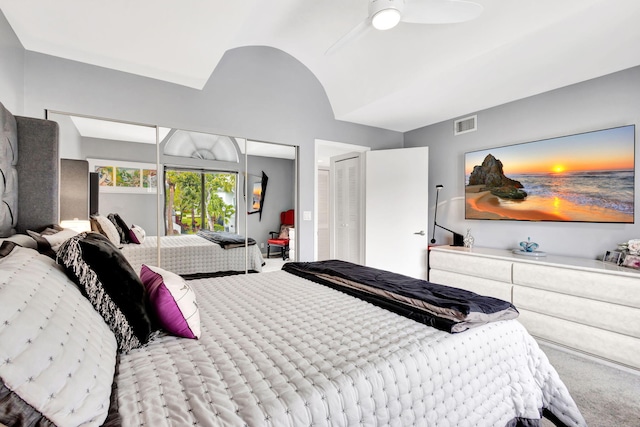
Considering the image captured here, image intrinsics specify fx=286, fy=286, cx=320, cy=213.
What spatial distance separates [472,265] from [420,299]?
1.98m

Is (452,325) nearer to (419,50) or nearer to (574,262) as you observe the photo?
(574,262)

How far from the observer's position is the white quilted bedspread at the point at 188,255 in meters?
2.54

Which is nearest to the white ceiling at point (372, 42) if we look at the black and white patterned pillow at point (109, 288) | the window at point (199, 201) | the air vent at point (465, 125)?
the air vent at point (465, 125)

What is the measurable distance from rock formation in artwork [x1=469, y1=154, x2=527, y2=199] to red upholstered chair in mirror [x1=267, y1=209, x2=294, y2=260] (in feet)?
7.41

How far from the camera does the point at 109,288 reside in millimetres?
983

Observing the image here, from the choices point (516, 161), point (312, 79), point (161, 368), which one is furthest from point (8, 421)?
point (516, 161)

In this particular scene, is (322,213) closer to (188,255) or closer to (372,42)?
(188,255)

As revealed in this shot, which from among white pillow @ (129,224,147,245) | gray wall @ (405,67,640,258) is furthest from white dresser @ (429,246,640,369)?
white pillow @ (129,224,147,245)

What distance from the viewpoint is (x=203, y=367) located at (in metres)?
0.90

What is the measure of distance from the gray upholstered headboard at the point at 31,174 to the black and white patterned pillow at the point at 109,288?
958 millimetres

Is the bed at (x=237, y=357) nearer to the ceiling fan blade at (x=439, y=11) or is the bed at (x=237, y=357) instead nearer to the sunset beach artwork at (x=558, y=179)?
the ceiling fan blade at (x=439, y=11)

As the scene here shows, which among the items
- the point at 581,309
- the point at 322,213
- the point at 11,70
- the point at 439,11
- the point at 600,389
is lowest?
the point at 600,389

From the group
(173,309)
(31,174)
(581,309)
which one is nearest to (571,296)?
(581,309)

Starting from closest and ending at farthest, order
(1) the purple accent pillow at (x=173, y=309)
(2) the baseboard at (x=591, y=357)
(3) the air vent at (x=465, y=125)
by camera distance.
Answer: (1) the purple accent pillow at (x=173, y=309)
(2) the baseboard at (x=591, y=357)
(3) the air vent at (x=465, y=125)
